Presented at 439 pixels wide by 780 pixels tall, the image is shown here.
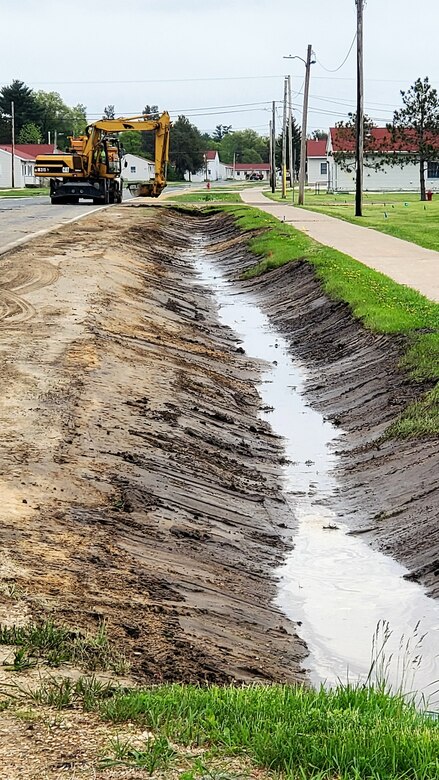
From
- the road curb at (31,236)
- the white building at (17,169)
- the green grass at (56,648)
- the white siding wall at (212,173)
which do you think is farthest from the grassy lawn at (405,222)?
the white siding wall at (212,173)

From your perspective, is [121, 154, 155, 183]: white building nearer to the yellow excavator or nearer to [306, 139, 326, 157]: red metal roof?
[306, 139, 326, 157]: red metal roof

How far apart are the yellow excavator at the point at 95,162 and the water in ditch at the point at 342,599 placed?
3766 cm

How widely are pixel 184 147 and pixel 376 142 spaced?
6599cm

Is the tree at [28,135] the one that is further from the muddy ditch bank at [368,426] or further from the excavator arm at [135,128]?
the muddy ditch bank at [368,426]

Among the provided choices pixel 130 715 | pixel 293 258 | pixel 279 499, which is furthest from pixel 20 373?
pixel 293 258

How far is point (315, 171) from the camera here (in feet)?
382

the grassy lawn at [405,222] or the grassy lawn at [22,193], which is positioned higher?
the grassy lawn at [22,193]

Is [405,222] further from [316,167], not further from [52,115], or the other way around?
[52,115]

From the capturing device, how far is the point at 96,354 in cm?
1427

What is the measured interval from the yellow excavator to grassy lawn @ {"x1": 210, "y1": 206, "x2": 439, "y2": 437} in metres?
17.9

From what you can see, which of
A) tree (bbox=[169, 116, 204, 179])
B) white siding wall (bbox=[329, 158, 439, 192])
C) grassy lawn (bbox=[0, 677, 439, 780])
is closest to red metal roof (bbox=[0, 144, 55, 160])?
tree (bbox=[169, 116, 204, 179])

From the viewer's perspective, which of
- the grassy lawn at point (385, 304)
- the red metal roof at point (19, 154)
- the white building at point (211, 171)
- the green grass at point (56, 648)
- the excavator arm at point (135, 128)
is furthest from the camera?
the white building at point (211, 171)

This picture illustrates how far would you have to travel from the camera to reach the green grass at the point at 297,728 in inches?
160

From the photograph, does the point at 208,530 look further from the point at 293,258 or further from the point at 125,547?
the point at 293,258
